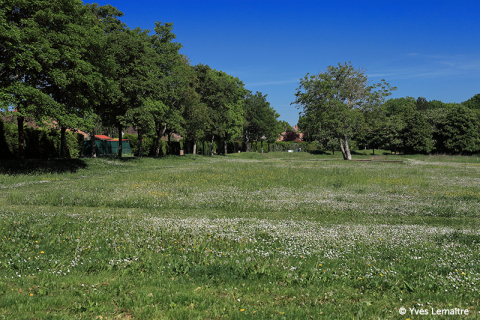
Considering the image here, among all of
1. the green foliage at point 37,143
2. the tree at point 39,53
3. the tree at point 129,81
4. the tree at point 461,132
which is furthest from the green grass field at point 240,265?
the tree at point 461,132

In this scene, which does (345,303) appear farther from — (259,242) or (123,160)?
(123,160)

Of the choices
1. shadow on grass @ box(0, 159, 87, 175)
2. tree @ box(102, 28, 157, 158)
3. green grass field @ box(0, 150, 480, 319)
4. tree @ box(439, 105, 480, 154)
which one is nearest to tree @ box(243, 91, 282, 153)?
tree @ box(439, 105, 480, 154)

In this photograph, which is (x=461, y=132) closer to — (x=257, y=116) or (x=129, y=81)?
(x=257, y=116)

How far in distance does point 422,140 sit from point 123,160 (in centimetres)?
6539

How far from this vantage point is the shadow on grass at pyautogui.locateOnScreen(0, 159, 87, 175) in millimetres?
23497

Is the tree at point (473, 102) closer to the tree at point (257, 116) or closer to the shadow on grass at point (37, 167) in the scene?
the tree at point (257, 116)

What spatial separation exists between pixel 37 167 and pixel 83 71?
877cm

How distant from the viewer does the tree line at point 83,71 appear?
20.9 meters

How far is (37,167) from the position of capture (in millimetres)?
25094

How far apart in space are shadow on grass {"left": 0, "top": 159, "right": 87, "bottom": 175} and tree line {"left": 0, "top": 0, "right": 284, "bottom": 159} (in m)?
1.45

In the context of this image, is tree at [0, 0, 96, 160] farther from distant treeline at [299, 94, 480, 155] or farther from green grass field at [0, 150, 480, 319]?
distant treeline at [299, 94, 480, 155]

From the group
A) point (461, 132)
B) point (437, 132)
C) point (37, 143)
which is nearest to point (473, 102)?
point (437, 132)

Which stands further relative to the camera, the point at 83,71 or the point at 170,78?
the point at 170,78

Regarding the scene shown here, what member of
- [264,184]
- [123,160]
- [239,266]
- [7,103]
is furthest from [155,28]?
[239,266]
